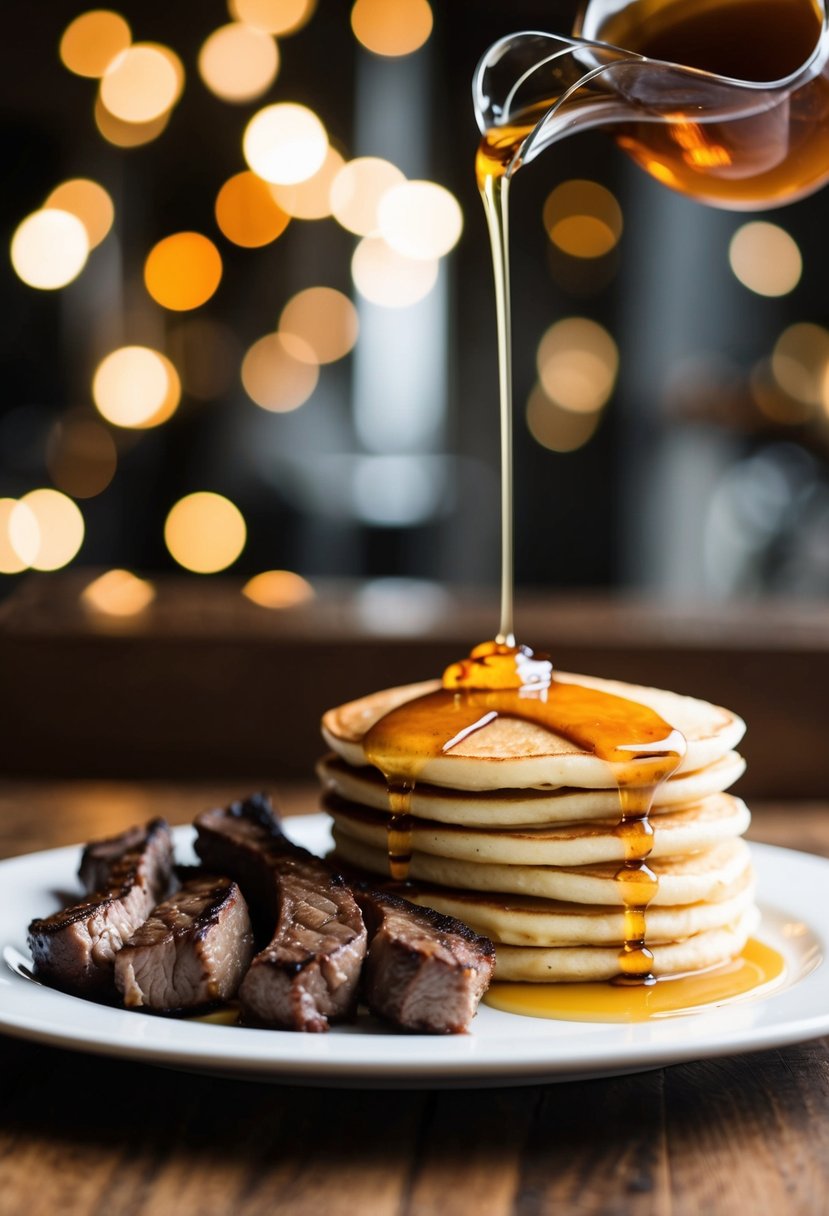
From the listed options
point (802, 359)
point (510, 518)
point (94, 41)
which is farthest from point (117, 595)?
point (802, 359)

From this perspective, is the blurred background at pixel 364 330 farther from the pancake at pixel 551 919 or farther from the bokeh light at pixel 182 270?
the pancake at pixel 551 919

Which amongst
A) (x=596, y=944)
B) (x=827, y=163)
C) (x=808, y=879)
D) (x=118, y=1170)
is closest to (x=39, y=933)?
(x=118, y=1170)

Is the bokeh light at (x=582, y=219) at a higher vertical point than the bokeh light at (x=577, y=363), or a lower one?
higher

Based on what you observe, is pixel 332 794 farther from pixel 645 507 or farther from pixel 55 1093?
pixel 645 507

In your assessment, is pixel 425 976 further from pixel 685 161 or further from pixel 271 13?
pixel 271 13

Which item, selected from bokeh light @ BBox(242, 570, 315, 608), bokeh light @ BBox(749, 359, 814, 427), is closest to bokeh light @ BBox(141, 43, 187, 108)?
bokeh light @ BBox(749, 359, 814, 427)

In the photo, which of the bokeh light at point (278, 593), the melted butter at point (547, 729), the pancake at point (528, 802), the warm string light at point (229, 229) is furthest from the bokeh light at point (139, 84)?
the pancake at point (528, 802)
